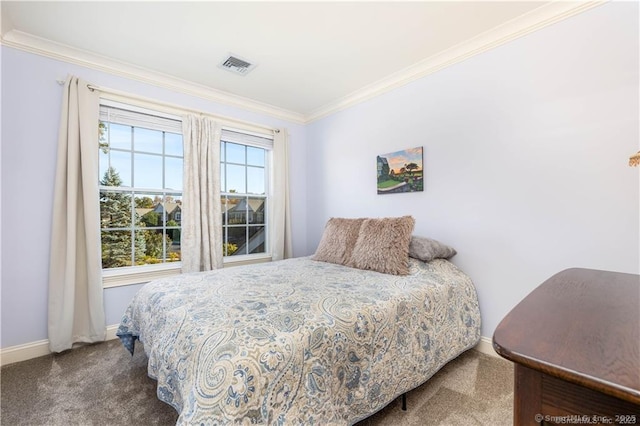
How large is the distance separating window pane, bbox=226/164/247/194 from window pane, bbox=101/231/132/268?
1.19 m

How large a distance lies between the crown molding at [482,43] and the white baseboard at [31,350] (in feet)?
7.82

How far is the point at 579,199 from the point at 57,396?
11.8 ft

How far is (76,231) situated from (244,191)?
5.56ft

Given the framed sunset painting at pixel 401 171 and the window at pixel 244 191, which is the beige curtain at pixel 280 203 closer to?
the window at pixel 244 191

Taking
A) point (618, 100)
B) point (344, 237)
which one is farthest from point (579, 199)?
point (344, 237)

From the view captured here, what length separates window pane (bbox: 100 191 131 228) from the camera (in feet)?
8.56

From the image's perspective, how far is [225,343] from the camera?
1.04 m

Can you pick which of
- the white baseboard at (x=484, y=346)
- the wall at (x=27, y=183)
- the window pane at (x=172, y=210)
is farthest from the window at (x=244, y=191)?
the white baseboard at (x=484, y=346)

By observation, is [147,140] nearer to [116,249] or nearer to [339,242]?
[116,249]

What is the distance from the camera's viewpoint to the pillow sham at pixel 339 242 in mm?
2479

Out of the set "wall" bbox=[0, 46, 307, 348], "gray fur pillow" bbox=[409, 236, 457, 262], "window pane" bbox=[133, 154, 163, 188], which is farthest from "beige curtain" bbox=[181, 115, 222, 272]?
"gray fur pillow" bbox=[409, 236, 457, 262]

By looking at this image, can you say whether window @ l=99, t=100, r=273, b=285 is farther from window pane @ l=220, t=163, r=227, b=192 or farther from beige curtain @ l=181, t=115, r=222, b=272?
beige curtain @ l=181, t=115, r=222, b=272

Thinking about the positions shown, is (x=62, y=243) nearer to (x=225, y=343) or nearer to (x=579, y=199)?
(x=225, y=343)

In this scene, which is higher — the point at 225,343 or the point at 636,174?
the point at 636,174
